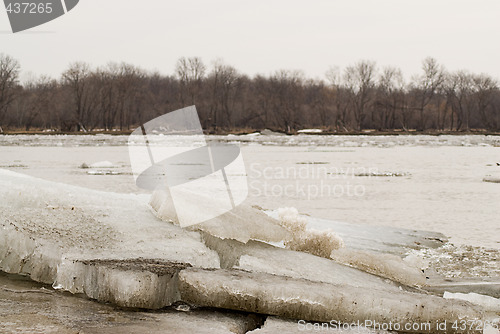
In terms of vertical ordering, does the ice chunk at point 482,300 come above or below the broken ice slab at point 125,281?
below

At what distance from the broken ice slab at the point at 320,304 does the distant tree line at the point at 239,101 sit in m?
54.5

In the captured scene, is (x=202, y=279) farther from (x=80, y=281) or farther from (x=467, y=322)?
(x=467, y=322)

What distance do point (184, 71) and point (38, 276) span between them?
197ft

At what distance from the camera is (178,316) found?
2.85 meters

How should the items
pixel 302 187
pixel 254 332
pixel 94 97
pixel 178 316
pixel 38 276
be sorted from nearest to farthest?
pixel 254 332, pixel 178 316, pixel 38 276, pixel 302 187, pixel 94 97

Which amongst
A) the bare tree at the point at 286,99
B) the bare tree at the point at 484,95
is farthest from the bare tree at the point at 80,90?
the bare tree at the point at 484,95

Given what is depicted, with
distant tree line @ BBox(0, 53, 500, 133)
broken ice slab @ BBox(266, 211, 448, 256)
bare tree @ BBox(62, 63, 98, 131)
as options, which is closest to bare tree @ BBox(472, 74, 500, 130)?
distant tree line @ BBox(0, 53, 500, 133)

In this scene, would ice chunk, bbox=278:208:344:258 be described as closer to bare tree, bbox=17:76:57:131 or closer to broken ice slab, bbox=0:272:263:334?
broken ice slab, bbox=0:272:263:334

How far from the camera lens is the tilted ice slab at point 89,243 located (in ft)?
9.79

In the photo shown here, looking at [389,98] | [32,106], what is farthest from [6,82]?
[389,98]

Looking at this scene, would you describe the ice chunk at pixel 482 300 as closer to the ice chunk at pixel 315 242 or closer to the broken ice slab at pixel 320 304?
the broken ice slab at pixel 320 304

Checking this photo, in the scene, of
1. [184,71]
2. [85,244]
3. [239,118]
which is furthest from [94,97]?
[85,244]
